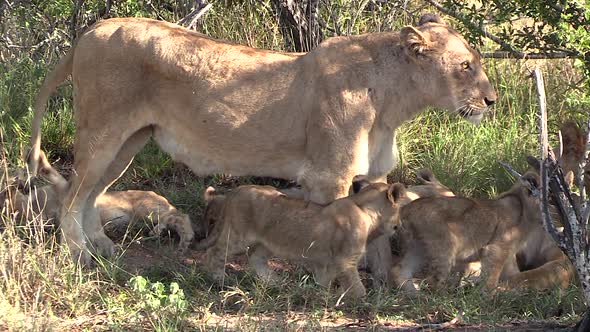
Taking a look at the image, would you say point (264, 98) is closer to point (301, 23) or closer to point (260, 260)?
point (260, 260)

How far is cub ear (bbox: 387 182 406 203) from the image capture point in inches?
279

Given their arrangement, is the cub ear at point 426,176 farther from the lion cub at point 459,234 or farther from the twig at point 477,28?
the twig at point 477,28

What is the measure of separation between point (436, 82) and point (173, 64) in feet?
5.88

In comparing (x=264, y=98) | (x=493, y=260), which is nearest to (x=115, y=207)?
(x=264, y=98)

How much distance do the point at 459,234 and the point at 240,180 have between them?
8.83 feet

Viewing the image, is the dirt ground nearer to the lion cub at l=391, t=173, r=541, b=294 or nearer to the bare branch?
the lion cub at l=391, t=173, r=541, b=294

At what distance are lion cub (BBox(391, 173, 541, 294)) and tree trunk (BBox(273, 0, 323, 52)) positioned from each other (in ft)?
9.35

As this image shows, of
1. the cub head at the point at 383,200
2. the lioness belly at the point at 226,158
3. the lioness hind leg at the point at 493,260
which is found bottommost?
the lioness hind leg at the point at 493,260

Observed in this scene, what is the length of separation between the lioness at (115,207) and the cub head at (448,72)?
209 centimetres

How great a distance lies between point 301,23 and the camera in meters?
9.88

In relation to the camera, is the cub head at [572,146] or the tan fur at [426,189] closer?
the tan fur at [426,189]

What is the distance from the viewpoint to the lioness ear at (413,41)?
7.45 m

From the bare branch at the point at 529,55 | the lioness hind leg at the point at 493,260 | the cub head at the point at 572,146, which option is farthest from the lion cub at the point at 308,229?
the bare branch at the point at 529,55

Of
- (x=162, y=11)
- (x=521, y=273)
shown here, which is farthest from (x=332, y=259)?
(x=162, y=11)
